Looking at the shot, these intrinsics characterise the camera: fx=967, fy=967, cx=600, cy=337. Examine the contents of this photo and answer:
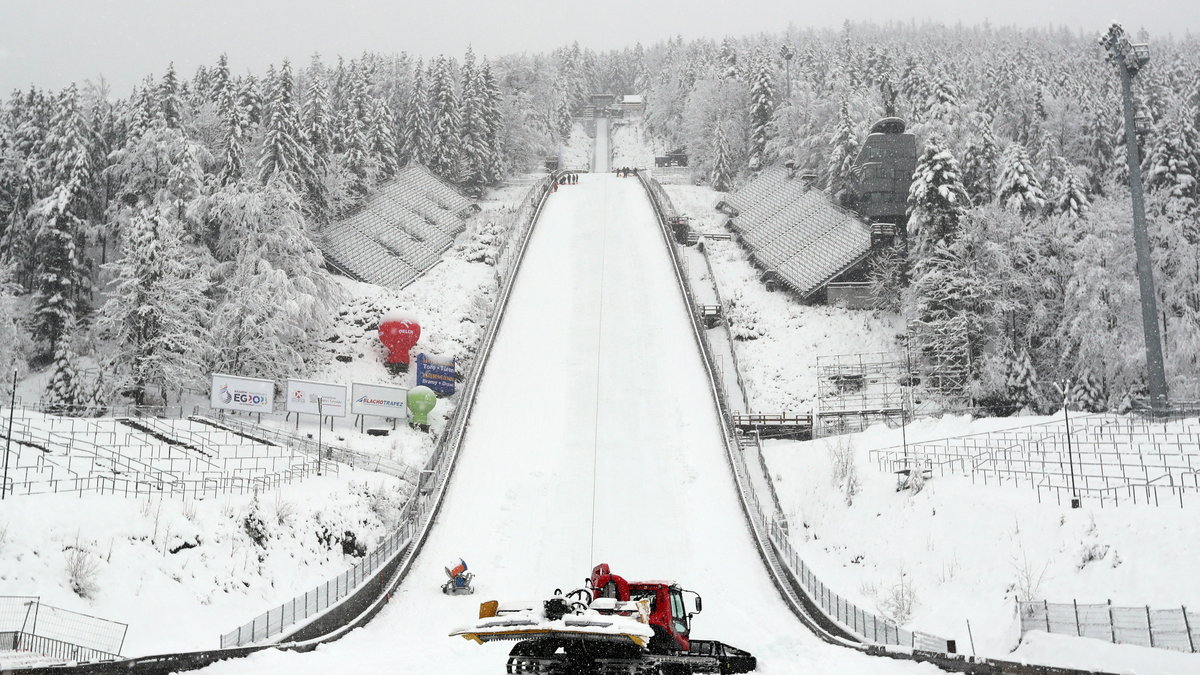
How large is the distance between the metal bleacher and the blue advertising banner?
12.7m

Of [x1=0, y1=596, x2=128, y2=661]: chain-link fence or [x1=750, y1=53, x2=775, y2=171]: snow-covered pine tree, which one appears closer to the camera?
[x1=0, y1=596, x2=128, y2=661]: chain-link fence

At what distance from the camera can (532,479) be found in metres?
37.1

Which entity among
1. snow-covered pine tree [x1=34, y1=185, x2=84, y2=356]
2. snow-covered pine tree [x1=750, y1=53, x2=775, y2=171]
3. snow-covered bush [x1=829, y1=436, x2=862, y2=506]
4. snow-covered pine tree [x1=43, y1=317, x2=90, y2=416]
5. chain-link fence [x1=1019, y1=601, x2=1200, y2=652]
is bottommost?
chain-link fence [x1=1019, y1=601, x2=1200, y2=652]

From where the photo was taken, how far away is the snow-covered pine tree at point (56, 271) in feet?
165

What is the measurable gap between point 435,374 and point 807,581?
23241mm

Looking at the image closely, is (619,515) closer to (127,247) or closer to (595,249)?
(127,247)

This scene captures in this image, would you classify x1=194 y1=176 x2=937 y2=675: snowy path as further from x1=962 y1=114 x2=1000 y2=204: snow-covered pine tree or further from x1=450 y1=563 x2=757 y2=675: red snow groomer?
x1=962 y1=114 x2=1000 y2=204: snow-covered pine tree

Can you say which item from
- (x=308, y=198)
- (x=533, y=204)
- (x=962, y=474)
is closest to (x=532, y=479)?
(x=962, y=474)

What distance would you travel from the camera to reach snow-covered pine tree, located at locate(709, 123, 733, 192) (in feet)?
293

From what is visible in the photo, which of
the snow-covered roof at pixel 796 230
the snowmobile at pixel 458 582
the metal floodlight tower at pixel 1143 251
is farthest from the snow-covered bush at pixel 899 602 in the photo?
the snow-covered roof at pixel 796 230

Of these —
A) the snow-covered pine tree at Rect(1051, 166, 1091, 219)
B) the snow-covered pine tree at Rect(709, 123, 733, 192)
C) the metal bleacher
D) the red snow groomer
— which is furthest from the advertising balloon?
the snow-covered pine tree at Rect(709, 123, 733, 192)

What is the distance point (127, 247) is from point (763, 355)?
31.0 metres

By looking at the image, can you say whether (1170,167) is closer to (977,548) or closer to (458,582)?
(977,548)

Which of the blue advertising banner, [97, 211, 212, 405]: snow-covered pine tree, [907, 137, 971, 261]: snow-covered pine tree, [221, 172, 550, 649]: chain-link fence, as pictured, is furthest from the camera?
[907, 137, 971, 261]: snow-covered pine tree
